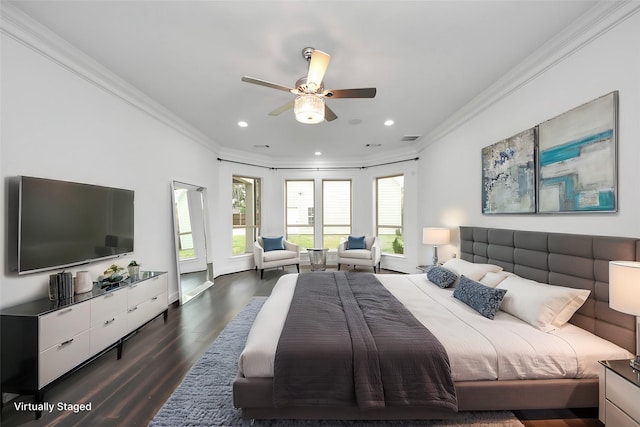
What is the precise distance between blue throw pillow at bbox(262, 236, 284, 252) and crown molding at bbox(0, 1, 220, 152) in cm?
Answer: 316

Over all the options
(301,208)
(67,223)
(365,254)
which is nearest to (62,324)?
(67,223)

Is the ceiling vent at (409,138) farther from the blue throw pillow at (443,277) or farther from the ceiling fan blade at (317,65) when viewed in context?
the ceiling fan blade at (317,65)

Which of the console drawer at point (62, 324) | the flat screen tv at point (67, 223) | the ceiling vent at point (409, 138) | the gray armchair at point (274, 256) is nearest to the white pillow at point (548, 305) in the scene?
the ceiling vent at point (409, 138)

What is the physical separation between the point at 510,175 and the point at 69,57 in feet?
14.9

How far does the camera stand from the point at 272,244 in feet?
19.4

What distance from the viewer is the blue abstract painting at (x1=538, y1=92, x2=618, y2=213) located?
1834mm

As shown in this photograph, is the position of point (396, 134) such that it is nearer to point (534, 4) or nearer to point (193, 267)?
point (534, 4)

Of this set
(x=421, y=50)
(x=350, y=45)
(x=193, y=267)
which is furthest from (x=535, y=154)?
(x=193, y=267)

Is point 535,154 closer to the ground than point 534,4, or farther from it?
closer to the ground

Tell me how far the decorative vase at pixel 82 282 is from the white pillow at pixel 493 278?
377 centimetres

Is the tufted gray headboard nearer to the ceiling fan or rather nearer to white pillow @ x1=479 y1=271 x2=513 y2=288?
white pillow @ x1=479 y1=271 x2=513 y2=288

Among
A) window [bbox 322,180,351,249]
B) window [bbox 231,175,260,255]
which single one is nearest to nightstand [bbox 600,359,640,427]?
window [bbox 322,180,351,249]

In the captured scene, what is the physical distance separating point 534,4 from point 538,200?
161 cm

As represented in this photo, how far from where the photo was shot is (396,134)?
470 centimetres
